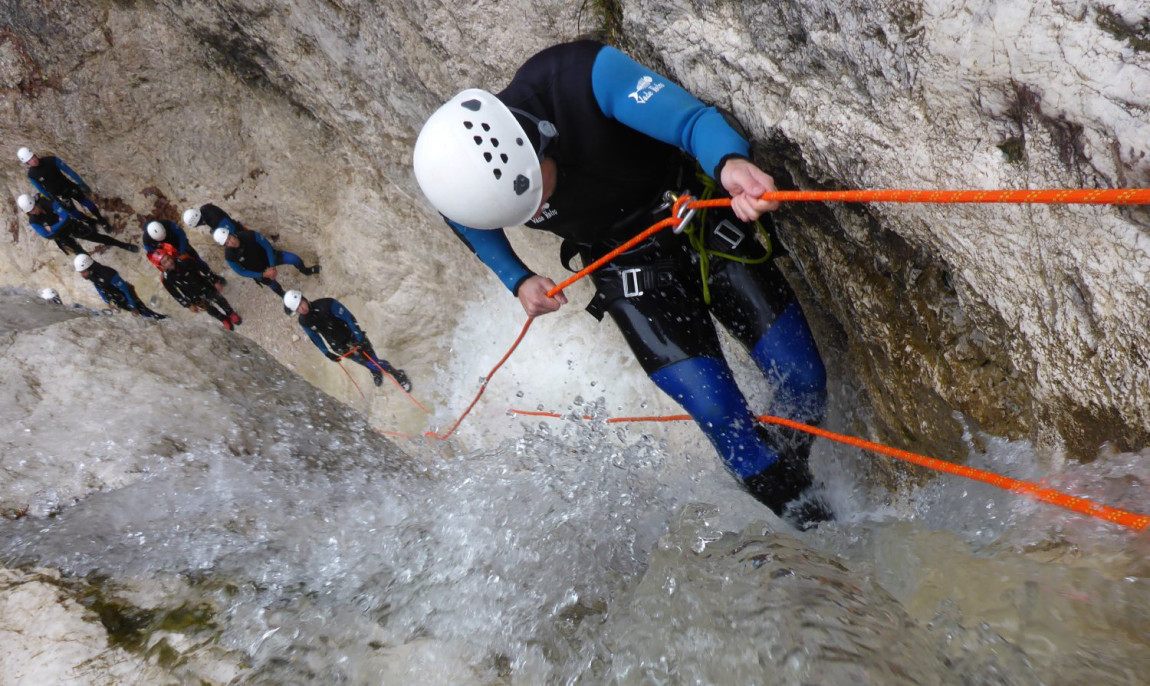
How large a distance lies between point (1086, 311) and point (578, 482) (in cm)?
185

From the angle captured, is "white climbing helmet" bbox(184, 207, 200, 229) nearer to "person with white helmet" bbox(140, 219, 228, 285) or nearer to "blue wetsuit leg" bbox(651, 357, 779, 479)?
"person with white helmet" bbox(140, 219, 228, 285)

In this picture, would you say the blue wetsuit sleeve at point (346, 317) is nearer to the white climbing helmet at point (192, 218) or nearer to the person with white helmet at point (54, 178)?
the white climbing helmet at point (192, 218)

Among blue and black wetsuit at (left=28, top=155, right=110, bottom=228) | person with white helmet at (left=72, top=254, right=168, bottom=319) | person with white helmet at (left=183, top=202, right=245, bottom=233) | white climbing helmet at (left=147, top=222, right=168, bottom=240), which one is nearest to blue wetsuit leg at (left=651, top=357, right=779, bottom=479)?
person with white helmet at (left=183, top=202, right=245, bottom=233)

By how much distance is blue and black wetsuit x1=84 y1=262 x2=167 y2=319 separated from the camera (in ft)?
23.1

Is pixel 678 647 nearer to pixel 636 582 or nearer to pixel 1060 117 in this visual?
pixel 636 582

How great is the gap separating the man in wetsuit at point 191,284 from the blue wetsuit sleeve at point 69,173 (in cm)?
99

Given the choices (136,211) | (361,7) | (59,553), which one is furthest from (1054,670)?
(136,211)

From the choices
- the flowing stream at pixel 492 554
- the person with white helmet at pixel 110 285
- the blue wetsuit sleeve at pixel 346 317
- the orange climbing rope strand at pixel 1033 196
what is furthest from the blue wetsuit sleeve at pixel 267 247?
the orange climbing rope strand at pixel 1033 196

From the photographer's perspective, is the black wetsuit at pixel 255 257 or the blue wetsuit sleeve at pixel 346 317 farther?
the black wetsuit at pixel 255 257

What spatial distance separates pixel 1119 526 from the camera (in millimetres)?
1518

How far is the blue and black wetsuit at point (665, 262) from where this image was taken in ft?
8.19

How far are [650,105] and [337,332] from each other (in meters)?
4.62

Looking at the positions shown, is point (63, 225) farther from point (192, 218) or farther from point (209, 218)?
point (209, 218)

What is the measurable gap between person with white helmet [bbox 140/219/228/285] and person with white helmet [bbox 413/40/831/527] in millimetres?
5027
